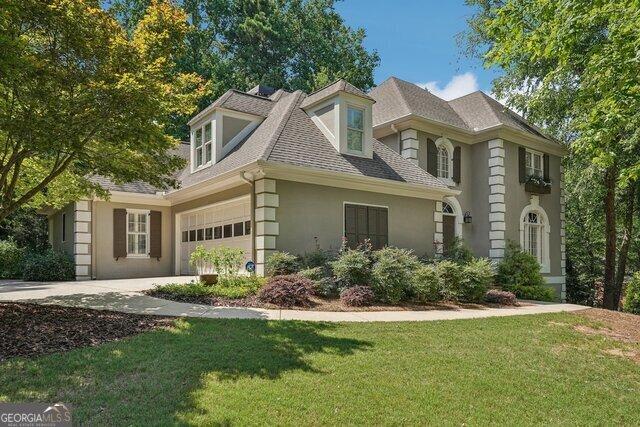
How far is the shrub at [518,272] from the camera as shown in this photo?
55.2 feet

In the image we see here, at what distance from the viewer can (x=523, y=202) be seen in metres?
19.5

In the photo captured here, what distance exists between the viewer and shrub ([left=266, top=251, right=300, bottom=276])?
455 inches

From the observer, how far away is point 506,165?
61.9 ft

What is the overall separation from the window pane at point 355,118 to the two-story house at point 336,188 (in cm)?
4

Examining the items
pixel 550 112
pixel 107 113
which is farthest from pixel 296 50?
pixel 107 113

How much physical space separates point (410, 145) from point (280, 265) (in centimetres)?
804

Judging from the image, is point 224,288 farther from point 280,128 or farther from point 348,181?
point 280,128

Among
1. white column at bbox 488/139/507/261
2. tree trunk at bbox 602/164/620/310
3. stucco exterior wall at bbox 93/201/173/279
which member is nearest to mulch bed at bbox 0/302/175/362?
stucco exterior wall at bbox 93/201/173/279

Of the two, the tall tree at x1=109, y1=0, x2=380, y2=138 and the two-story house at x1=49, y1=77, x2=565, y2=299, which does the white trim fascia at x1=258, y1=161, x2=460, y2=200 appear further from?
the tall tree at x1=109, y1=0, x2=380, y2=138

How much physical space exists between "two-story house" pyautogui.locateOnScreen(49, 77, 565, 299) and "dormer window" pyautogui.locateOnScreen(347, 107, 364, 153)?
0.04 meters

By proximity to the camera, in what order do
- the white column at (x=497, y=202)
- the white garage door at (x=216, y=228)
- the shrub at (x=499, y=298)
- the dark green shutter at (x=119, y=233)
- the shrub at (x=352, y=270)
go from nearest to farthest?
the shrub at (x=352, y=270), the shrub at (x=499, y=298), the white garage door at (x=216, y=228), the dark green shutter at (x=119, y=233), the white column at (x=497, y=202)

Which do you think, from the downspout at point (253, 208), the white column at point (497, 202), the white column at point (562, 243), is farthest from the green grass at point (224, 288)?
the white column at point (562, 243)

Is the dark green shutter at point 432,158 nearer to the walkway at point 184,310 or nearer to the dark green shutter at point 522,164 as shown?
the dark green shutter at point 522,164

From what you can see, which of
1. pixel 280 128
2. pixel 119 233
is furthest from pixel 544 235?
pixel 119 233
